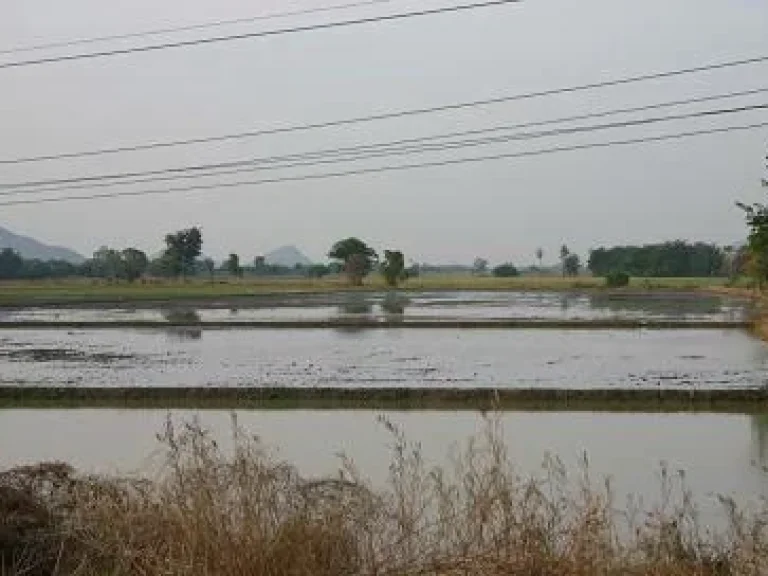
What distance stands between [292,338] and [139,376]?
923 centimetres

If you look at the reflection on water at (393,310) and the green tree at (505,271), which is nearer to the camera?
the reflection on water at (393,310)

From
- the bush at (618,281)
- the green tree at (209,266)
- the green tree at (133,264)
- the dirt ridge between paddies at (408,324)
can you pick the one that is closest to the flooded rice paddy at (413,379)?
the dirt ridge between paddies at (408,324)

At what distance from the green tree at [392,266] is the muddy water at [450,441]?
6235cm

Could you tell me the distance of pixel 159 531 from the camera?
18.6 feet

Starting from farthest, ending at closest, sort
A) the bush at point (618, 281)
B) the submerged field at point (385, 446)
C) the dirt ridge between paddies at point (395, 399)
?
the bush at point (618, 281) < the dirt ridge between paddies at point (395, 399) < the submerged field at point (385, 446)

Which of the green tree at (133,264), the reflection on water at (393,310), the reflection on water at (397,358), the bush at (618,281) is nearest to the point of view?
the reflection on water at (397,358)

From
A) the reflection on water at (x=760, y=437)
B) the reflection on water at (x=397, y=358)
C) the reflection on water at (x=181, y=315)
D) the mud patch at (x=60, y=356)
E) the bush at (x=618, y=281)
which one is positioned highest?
the bush at (x=618, y=281)

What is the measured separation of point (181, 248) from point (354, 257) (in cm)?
1969

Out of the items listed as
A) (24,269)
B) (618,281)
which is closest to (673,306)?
(618,281)

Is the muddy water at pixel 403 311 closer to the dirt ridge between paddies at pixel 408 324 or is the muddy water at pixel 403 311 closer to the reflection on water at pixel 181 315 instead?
the reflection on water at pixel 181 315

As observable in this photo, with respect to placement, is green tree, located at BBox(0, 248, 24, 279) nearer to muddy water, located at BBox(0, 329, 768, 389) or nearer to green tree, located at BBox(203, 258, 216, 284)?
green tree, located at BBox(203, 258, 216, 284)

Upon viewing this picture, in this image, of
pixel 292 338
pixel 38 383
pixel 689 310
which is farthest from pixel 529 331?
pixel 38 383

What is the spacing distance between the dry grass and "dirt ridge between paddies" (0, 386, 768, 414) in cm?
932

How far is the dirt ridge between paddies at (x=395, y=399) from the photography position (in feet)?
50.2
